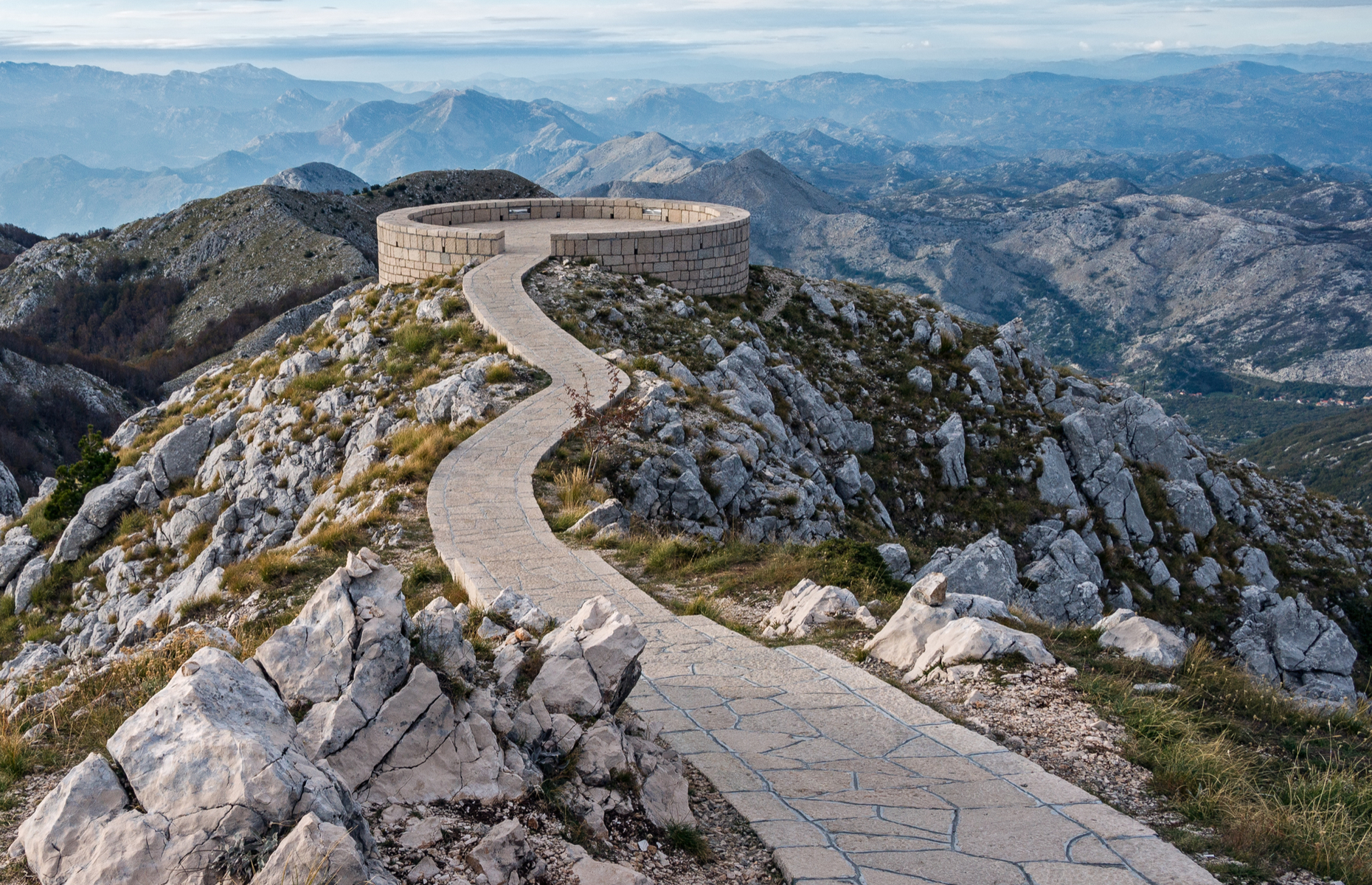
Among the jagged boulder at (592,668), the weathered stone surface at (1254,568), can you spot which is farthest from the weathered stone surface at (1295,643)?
the jagged boulder at (592,668)

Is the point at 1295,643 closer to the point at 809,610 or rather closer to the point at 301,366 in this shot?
the point at 809,610

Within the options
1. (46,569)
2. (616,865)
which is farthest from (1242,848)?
(46,569)

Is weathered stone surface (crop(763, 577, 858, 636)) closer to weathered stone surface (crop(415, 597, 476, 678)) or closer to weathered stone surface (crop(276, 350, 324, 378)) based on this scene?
weathered stone surface (crop(415, 597, 476, 678))

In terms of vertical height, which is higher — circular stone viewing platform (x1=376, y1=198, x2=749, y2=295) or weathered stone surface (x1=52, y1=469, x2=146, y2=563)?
circular stone viewing platform (x1=376, y1=198, x2=749, y2=295)

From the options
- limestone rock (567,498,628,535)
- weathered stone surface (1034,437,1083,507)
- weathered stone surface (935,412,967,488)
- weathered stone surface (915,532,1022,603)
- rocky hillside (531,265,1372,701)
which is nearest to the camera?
limestone rock (567,498,628,535)

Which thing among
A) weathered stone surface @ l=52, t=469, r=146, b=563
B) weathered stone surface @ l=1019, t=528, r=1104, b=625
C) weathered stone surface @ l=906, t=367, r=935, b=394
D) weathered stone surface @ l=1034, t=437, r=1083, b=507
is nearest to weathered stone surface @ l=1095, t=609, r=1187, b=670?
weathered stone surface @ l=1019, t=528, r=1104, b=625

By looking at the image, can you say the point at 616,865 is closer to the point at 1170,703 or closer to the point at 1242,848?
the point at 1242,848

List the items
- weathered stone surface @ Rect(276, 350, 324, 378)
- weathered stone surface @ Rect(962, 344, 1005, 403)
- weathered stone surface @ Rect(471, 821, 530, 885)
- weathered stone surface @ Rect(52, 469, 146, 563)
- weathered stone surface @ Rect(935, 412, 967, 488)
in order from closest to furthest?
1. weathered stone surface @ Rect(471, 821, 530, 885)
2. weathered stone surface @ Rect(52, 469, 146, 563)
3. weathered stone surface @ Rect(276, 350, 324, 378)
4. weathered stone surface @ Rect(935, 412, 967, 488)
5. weathered stone surface @ Rect(962, 344, 1005, 403)

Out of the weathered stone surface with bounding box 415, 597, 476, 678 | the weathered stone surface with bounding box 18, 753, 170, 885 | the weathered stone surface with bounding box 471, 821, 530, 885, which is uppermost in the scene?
the weathered stone surface with bounding box 18, 753, 170, 885
